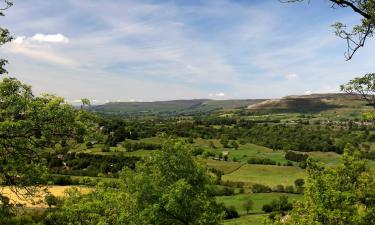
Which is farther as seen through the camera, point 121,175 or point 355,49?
point 121,175

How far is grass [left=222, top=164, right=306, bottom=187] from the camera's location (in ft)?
473

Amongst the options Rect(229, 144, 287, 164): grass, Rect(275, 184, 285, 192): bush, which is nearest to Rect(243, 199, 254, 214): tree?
Rect(275, 184, 285, 192): bush

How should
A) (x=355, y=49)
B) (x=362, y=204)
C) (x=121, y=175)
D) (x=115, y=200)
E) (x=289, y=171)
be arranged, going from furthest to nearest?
1. (x=289, y=171)
2. (x=121, y=175)
3. (x=115, y=200)
4. (x=362, y=204)
5. (x=355, y=49)

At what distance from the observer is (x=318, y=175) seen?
1328 inches

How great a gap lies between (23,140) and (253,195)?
111782mm

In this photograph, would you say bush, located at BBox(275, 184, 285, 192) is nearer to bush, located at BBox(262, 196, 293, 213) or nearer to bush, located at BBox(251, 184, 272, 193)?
bush, located at BBox(251, 184, 272, 193)

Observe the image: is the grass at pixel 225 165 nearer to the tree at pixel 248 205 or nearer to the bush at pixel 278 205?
the tree at pixel 248 205

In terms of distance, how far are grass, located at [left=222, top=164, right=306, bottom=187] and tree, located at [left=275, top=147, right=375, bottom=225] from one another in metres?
106

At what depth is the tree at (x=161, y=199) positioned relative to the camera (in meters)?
35.8

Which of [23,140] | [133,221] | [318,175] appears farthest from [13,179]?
[318,175]

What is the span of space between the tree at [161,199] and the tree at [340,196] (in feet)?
27.6

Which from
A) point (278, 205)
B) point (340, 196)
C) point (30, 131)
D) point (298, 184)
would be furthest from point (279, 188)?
point (30, 131)

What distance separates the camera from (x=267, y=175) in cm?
15250

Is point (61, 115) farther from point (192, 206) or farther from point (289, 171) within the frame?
point (289, 171)
